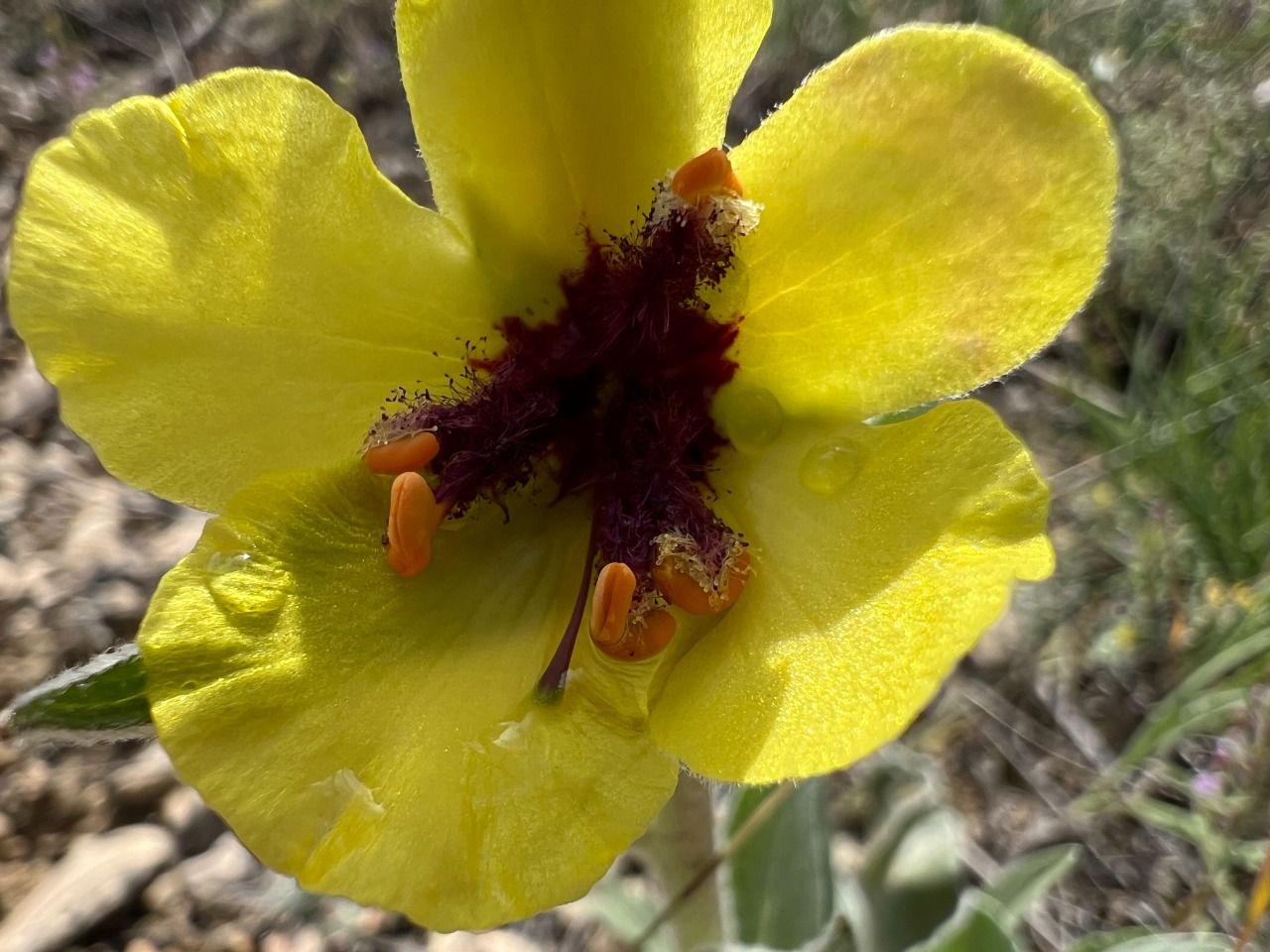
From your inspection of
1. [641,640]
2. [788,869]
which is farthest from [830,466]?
[788,869]

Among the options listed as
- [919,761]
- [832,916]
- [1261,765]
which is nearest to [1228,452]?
[1261,765]

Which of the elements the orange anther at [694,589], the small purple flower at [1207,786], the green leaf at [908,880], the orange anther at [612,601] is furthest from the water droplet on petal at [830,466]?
the small purple flower at [1207,786]

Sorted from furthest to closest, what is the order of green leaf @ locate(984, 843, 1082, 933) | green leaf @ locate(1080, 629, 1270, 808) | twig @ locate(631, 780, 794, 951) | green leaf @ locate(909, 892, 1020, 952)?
green leaf @ locate(1080, 629, 1270, 808)
green leaf @ locate(984, 843, 1082, 933)
twig @ locate(631, 780, 794, 951)
green leaf @ locate(909, 892, 1020, 952)

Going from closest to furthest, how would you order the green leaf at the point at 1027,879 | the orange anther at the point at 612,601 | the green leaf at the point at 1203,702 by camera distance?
the orange anther at the point at 612,601 < the green leaf at the point at 1027,879 < the green leaf at the point at 1203,702

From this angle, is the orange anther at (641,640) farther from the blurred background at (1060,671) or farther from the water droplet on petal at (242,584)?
the blurred background at (1060,671)

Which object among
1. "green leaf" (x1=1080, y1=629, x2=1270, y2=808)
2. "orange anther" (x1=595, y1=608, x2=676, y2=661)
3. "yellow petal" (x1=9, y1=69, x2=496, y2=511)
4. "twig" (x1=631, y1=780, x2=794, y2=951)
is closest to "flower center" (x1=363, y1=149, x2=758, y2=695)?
"orange anther" (x1=595, y1=608, x2=676, y2=661)

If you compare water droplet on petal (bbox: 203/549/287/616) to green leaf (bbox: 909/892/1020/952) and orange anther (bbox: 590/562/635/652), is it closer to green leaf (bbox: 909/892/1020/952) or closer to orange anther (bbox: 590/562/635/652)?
orange anther (bbox: 590/562/635/652)
